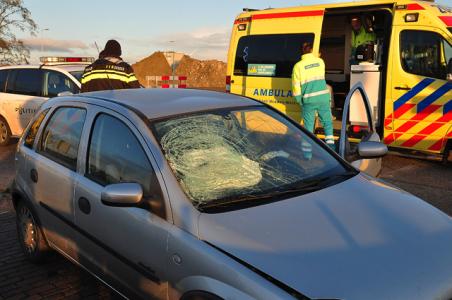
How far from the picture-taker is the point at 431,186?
6.22m

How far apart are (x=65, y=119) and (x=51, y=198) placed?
61cm

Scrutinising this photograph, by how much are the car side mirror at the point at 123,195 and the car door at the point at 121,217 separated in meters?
0.08

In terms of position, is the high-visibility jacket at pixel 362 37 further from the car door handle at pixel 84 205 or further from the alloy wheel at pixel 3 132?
the alloy wheel at pixel 3 132

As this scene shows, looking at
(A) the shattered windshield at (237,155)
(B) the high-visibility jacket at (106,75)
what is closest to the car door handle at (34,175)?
(A) the shattered windshield at (237,155)

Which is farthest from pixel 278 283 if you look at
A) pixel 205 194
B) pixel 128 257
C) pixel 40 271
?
pixel 40 271

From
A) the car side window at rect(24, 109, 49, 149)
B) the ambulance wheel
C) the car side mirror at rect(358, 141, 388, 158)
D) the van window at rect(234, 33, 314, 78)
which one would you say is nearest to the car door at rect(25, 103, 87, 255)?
the car side window at rect(24, 109, 49, 149)

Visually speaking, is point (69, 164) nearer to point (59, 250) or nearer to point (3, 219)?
point (59, 250)

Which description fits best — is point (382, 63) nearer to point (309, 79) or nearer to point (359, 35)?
point (309, 79)

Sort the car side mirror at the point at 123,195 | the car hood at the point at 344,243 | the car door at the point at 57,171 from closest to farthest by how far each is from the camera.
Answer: the car hood at the point at 344,243
the car side mirror at the point at 123,195
the car door at the point at 57,171

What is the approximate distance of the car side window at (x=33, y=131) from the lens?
4012 millimetres

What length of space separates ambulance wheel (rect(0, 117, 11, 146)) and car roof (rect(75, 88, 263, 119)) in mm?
7302

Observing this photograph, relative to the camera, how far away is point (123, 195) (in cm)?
251

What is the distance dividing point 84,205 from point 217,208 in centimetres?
110

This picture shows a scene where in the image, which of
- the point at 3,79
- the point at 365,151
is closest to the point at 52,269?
the point at 365,151
